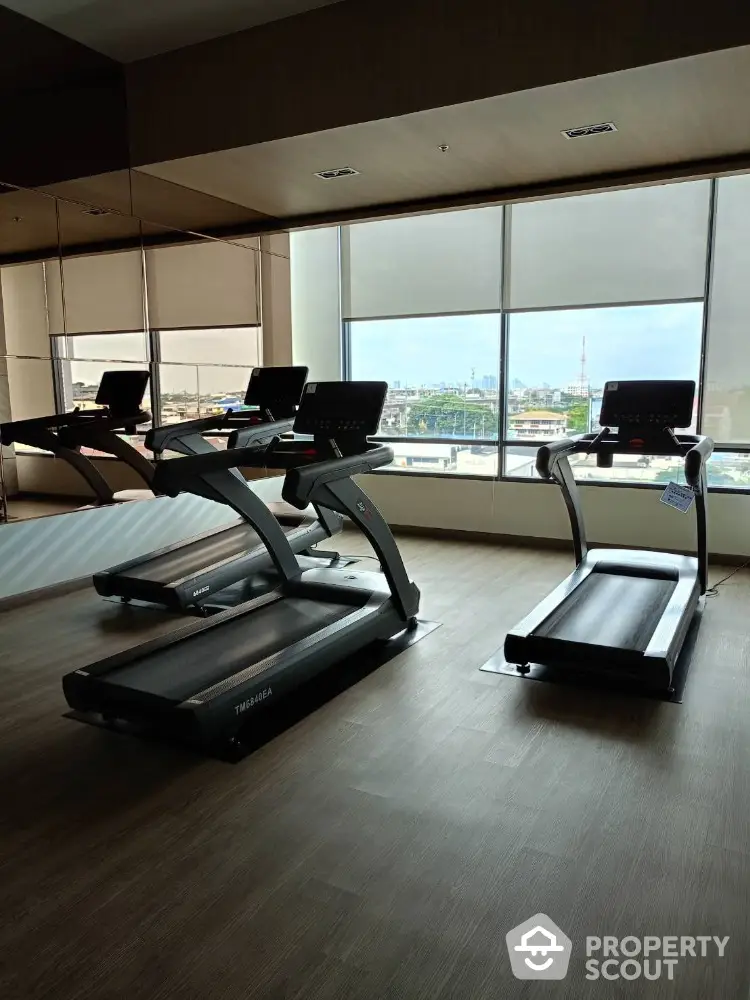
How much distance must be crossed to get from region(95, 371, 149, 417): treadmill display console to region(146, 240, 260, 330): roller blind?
0.52 meters

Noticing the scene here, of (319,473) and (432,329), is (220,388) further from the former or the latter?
(319,473)

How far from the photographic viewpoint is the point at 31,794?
8.58 feet

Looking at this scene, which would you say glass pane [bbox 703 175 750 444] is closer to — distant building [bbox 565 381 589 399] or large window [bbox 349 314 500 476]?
distant building [bbox 565 381 589 399]

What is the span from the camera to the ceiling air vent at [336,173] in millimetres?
5330


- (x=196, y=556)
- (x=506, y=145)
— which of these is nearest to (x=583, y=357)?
(x=506, y=145)

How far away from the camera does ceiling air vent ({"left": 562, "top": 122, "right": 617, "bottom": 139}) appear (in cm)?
441

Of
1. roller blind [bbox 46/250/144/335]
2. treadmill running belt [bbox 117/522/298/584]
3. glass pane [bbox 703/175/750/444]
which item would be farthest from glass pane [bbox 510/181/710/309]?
roller blind [bbox 46/250/144/335]

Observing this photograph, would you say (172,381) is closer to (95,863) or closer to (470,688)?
(470,688)

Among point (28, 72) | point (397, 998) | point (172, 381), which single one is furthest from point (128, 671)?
point (28, 72)

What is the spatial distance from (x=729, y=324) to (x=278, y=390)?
11.7ft

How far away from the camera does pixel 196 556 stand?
536 cm

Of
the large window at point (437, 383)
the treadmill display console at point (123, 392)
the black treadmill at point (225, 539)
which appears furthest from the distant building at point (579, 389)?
the treadmill display console at point (123, 392)

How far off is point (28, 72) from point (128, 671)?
164 inches

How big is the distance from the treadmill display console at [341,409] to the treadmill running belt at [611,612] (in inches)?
60.6
